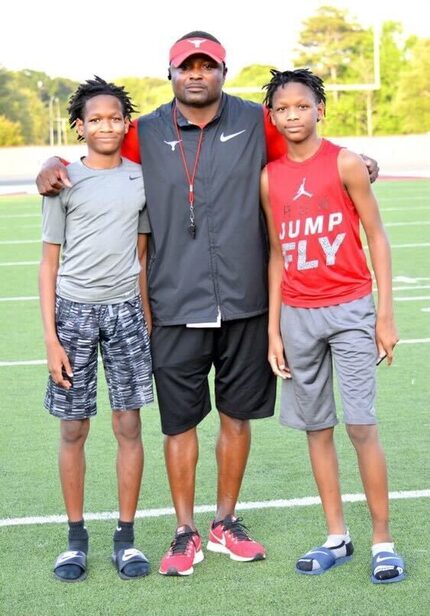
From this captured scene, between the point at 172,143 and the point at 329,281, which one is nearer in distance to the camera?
the point at 329,281

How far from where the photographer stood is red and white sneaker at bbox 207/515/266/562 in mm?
4578

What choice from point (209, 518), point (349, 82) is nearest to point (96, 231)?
point (209, 518)

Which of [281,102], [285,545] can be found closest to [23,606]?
[285,545]

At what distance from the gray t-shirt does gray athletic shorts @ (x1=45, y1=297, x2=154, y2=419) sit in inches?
1.9

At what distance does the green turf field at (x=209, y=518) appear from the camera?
4152 mm

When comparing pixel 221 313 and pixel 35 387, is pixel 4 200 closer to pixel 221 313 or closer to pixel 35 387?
pixel 35 387

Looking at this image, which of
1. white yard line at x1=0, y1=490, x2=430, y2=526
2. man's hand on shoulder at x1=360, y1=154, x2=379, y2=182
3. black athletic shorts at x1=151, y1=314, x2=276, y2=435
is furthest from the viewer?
white yard line at x1=0, y1=490, x2=430, y2=526

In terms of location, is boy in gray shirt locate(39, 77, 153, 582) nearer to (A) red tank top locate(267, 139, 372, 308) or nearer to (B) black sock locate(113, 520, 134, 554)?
(B) black sock locate(113, 520, 134, 554)

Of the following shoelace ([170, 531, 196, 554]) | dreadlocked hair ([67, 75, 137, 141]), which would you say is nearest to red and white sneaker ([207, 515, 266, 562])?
shoelace ([170, 531, 196, 554])

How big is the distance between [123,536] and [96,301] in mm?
902

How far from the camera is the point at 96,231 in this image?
14.4 feet

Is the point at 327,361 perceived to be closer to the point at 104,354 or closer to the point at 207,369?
the point at 207,369

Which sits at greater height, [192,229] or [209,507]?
[192,229]

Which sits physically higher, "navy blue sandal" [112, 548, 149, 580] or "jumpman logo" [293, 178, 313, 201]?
"jumpman logo" [293, 178, 313, 201]
